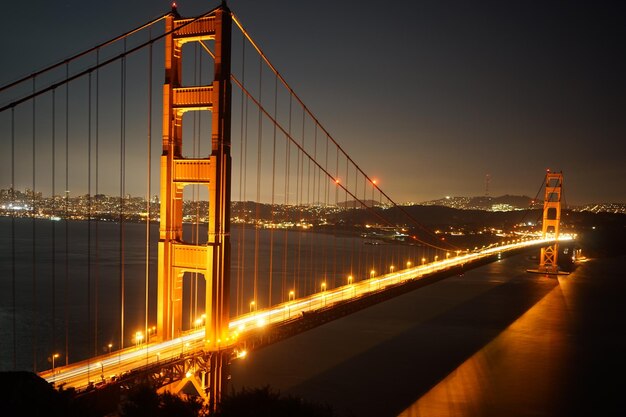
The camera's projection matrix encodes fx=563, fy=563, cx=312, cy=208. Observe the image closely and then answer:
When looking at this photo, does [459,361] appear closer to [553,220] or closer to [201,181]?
[201,181]

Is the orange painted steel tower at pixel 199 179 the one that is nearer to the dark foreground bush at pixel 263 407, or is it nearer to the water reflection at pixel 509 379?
the dark foreground bush at pixel 263 407

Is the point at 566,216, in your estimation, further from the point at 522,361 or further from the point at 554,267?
the point at 522,361

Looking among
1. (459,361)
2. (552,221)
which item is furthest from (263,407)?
(552,221)

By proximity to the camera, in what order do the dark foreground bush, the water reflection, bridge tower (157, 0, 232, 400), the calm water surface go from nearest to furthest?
the dark foreground bush → bridge tower (157, 0, 232, 400) → the water reflection → the calm water surface

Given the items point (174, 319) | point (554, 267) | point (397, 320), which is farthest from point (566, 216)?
point (174, 319)

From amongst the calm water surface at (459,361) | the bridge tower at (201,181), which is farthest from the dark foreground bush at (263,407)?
the calm water surface at (459,361)

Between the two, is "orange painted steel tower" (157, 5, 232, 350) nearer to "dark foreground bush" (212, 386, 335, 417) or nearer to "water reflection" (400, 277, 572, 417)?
"dark foreground bush" (212, 386, 335, 417)

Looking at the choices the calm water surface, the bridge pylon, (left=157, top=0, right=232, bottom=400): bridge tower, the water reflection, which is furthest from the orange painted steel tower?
the bridge pylon
